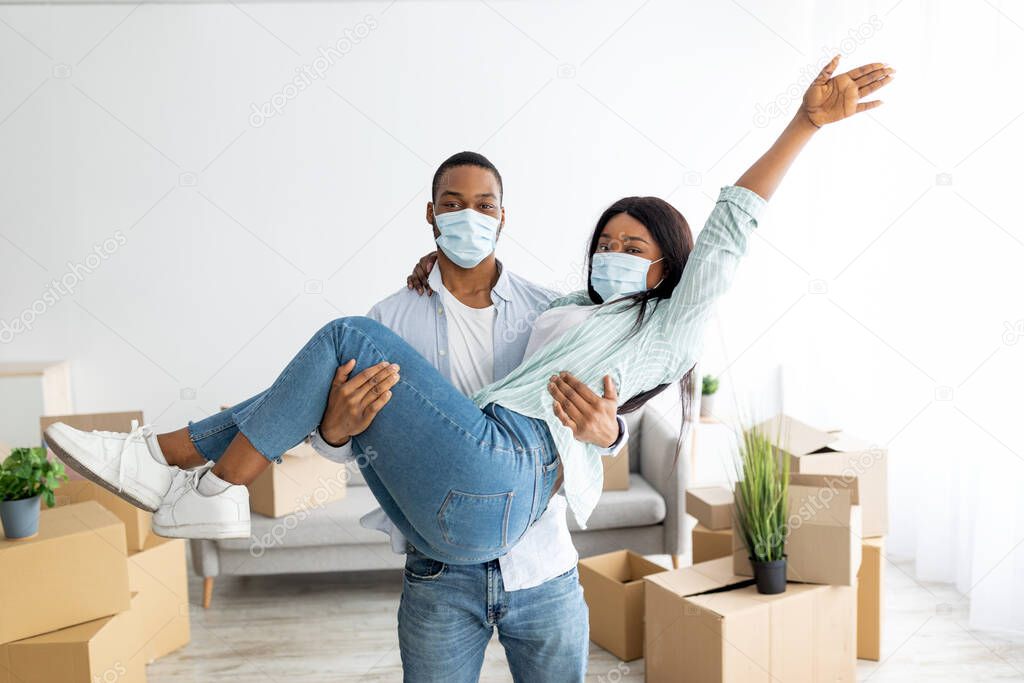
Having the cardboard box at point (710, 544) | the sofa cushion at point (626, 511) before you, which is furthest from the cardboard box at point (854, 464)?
the sofa cushion at point (626, 511)

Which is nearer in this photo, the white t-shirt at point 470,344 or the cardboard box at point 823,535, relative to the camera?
the white t-shirt at point 470,344

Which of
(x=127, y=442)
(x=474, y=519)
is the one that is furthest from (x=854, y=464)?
(x=127, y=442)

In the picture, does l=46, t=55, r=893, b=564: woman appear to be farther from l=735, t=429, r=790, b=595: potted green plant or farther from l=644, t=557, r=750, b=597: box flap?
l=644, t=557, r=750, b=597: box flap

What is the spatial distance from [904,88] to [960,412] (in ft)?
4.93

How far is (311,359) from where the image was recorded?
1309mm

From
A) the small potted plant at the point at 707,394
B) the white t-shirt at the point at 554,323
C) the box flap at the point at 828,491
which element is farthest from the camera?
the small potted plant at the point at 707,394

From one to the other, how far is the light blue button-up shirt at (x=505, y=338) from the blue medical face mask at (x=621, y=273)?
135 millimetres

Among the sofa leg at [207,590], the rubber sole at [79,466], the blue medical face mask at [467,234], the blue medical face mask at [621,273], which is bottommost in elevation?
the sofa leg at [207,590]

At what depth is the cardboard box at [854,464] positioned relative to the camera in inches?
105

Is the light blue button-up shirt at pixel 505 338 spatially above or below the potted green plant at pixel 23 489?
above

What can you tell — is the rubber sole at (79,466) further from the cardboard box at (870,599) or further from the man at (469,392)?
the cardboard box at (870,599)

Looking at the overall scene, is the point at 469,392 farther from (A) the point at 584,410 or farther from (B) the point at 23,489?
(B) the point at 23,489

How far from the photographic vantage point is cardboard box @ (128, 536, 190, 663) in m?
2.77

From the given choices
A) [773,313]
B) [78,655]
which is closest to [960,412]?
[773,313]
